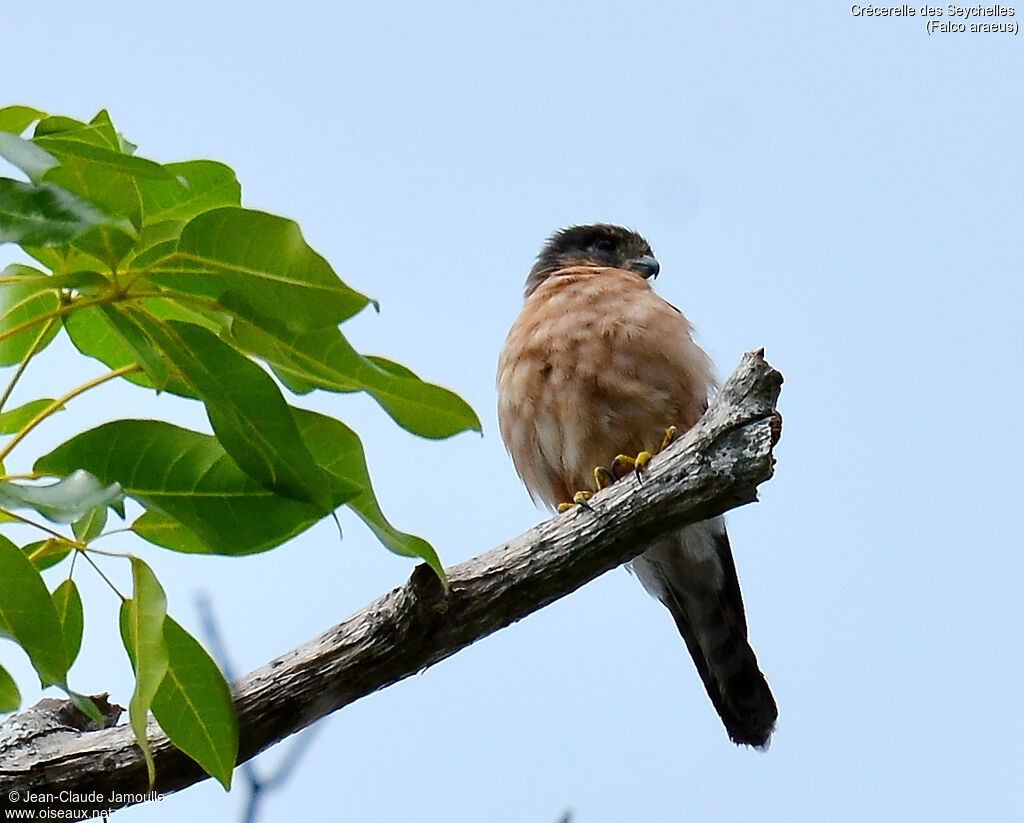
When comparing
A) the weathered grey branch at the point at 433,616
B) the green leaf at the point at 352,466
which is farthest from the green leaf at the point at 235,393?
the weathered grey branch at the point at 433,616

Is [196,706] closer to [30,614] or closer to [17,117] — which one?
[30,614]

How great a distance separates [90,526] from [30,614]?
0.86 feet

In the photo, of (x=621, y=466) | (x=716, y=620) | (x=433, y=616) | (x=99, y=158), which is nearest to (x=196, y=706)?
(x=433, y=616)

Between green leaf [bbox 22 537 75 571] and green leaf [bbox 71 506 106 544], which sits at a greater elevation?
green leaf [bbox 71 506 106 544]

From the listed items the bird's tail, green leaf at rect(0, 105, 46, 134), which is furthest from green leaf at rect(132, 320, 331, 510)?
the bird's tail

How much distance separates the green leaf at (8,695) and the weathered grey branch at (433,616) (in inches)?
20.0

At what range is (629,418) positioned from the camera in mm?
3855

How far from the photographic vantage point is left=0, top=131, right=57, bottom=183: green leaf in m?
1.33

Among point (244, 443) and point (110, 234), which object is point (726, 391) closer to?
point (244, 443)

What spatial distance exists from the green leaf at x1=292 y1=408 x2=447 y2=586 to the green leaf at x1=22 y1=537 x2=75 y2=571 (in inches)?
15.3

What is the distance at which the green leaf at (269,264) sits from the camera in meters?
1.51

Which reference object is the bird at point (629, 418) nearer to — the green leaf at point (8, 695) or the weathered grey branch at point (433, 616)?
the weathered grey branch at point (433, 616)

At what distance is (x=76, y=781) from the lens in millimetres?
2164

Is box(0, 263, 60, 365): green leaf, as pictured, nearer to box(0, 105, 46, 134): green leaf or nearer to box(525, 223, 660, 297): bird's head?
box(0, 105, 46, 134): green leaf
